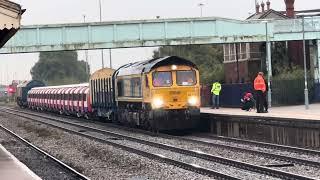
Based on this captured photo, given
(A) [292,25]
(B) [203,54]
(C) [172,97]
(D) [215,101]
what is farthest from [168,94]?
(B) [203,54]

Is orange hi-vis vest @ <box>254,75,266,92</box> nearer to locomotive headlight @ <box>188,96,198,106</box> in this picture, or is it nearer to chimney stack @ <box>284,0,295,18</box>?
locomotive headlight @ <box>188,96,198,106</box>

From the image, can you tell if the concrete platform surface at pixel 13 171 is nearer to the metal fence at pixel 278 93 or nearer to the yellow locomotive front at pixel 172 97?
the yellow locomotive front at pixel 172 97

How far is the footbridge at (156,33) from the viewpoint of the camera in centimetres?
4506

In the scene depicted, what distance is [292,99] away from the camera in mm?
38375

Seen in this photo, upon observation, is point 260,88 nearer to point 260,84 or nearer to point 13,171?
point 260,84

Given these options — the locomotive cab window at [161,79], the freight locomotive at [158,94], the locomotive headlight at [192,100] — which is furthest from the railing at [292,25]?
the locomotive cab window at [161,79]

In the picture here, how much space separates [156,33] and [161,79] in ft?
70.9

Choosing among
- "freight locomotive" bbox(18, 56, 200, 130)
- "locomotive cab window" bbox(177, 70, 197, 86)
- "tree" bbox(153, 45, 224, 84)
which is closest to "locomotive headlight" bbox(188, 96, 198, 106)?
"freight locomotive" bbox(18, 56, 200, 130)

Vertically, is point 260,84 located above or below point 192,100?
above

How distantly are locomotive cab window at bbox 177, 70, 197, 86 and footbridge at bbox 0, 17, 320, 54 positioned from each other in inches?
795

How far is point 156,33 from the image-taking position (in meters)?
45.9

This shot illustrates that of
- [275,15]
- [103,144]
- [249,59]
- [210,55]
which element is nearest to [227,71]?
[249,59]

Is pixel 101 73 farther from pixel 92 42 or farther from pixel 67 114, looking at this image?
pixel 67 114

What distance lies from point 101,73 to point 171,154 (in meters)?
18.5
